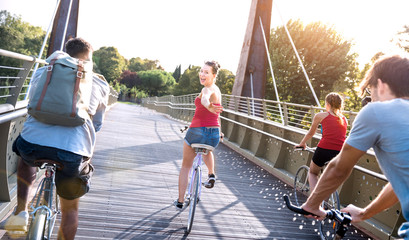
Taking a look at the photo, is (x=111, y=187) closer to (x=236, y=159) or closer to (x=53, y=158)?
(x=53, y=158)

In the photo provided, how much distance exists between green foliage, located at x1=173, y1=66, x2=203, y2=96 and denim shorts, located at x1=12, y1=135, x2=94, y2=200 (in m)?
89.4

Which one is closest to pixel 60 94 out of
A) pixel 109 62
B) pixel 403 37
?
pixel 403 37

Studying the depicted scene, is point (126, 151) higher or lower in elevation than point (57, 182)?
lower

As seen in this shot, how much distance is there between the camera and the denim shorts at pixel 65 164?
108 inches

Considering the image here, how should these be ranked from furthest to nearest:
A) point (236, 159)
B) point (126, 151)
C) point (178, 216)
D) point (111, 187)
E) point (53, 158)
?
point (236, 159) < point (126, 151) < point (111, 187) < point (178, 216) < point (53, 158)

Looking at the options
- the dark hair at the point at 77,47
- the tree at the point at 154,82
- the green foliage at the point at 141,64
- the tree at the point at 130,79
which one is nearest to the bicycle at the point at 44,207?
the dark hair at the point at 77,47

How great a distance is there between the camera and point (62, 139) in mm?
2775

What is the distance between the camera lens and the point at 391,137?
5.68 feet

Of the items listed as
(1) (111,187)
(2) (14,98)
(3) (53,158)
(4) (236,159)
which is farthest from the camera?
(4) (236,159)

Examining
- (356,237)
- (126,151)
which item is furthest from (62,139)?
(126,151)

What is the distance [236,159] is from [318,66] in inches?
1006

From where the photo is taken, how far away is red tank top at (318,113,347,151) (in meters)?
5.46

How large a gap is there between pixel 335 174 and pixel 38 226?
6.25ft

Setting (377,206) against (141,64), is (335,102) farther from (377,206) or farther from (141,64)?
(141,64)
